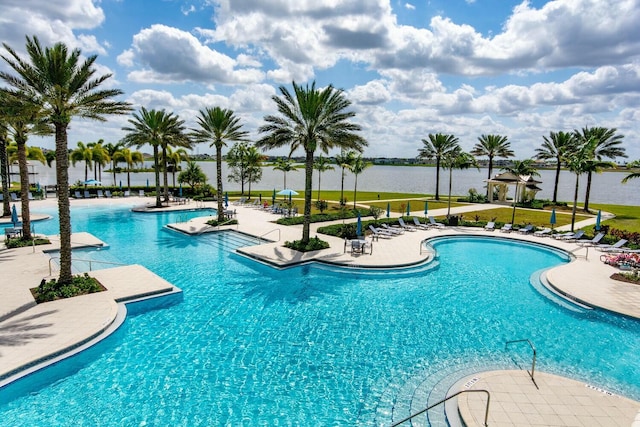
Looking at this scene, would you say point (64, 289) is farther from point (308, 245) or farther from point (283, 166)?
point (283, 166)

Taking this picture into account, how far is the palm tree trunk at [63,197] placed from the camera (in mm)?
13562

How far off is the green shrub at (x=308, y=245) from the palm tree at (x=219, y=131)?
28.9ft

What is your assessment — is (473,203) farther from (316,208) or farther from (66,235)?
(66,235)

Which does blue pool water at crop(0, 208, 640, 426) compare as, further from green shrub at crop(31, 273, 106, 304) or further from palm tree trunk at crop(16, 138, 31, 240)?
palm tree trunk at crop(16, 138, 31, 240)

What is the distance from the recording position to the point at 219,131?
91.6 feet

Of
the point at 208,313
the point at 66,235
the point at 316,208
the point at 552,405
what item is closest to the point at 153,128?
the point at 316,208

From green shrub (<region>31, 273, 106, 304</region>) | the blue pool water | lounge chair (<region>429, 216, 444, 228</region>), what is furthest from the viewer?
lounge chair (<region>429, 216, 444, 228</region>)

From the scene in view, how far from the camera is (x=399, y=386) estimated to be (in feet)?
30.7

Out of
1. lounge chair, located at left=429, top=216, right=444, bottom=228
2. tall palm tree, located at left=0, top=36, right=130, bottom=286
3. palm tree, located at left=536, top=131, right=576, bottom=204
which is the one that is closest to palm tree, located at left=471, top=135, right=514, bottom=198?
palm tree, located at left=536, top=131, right=576, bottom=204

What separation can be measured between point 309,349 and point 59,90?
12552 mm

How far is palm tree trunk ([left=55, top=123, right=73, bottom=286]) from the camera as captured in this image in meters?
13.6

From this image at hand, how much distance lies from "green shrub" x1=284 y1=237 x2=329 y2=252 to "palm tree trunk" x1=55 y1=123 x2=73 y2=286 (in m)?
11.0

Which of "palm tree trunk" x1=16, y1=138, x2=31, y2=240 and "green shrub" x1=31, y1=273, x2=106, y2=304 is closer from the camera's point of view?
"green shrub" x1=31, y1=273, x2=106, y2=304

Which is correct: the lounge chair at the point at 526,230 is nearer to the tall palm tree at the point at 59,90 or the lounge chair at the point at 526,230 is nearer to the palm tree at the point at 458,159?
the palm tree at the point at 458,159
